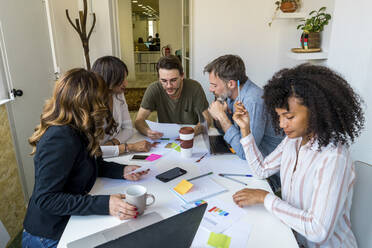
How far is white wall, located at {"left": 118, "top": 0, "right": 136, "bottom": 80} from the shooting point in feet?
27.2

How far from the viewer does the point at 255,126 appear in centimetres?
153

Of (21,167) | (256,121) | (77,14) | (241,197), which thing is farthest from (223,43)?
(241,197)

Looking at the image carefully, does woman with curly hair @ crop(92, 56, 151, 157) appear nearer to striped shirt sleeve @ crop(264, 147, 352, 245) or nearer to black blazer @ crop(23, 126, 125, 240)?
black blazer @ crop(23, 126, 125, 240)

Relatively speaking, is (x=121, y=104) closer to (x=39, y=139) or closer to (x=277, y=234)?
(x=39, y=139)

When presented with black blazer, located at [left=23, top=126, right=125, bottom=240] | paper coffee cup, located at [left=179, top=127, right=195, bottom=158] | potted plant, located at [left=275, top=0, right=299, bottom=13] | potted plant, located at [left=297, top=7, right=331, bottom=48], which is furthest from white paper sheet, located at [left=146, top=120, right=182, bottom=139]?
potted plant, located at [left=275, top=0, right=299, bottom=13]

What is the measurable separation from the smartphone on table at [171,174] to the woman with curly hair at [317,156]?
312mm

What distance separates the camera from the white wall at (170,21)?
7641 millimetres

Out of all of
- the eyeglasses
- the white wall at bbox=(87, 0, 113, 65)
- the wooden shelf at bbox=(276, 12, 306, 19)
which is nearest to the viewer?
the eyeglasses

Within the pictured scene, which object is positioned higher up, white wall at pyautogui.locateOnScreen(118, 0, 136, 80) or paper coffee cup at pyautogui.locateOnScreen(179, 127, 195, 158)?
white wall at pyautogui.locateOnScreen(118, 0, 136, 80)

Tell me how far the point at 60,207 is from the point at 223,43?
3.16 meters

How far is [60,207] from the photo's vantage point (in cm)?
98

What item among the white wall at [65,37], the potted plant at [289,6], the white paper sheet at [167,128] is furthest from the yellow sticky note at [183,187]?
the white wall at [65,37]

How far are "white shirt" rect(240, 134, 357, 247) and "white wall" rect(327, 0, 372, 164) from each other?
2.44ft

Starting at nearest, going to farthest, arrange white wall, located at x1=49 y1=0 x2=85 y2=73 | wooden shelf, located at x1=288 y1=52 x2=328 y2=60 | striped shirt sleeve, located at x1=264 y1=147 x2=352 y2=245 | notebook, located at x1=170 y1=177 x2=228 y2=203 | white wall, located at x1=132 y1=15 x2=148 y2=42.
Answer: striped shirt sleeve, located at x1=264 y1=147 x2=352 y2=245, notebook, located at x1=170 y1=177 x2=228 y2=203, wooden shelf, located at x1=288 y1=52 x2=328 y2=60, white wall, located at x1=49 y1=0 x2=85 y2=73, white wall, located at x1=132 y1=15 x2=148 y2=42
